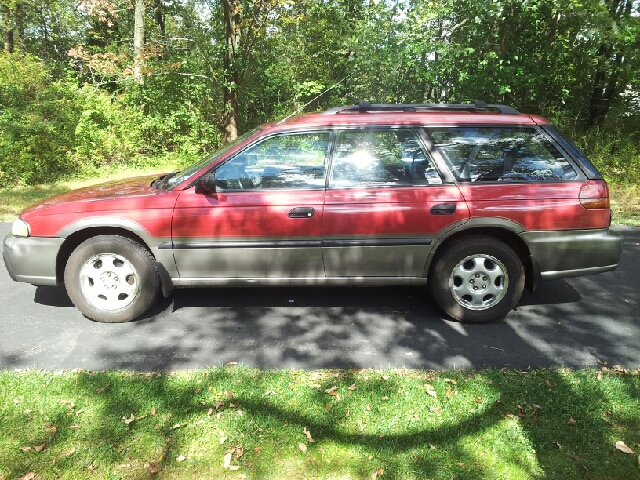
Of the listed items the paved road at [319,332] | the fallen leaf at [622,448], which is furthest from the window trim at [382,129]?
the fallen leaf at [622,448]

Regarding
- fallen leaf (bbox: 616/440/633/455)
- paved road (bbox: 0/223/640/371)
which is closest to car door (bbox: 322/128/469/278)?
paved road (bbox: 0/223/640/371)

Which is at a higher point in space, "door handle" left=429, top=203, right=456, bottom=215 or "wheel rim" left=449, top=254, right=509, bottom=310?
"door handle" left=429, top=203, right=456, bottom=215

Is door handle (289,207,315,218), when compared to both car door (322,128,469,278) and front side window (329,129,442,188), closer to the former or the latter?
car door (322,128,469,278)

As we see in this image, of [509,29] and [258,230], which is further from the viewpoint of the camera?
[509,29]

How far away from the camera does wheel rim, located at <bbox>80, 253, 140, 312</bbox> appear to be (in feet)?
13.0

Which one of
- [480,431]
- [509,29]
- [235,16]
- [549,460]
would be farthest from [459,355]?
[235,16]

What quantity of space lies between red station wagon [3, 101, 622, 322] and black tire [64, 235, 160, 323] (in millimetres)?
12

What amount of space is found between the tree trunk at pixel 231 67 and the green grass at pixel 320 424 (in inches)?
417

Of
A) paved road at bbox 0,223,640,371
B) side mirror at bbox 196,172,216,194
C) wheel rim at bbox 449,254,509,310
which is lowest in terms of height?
paved road at bbox 0,223,640,371

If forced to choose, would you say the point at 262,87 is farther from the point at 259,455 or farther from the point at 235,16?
the point at 259,455

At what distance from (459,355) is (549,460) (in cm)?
112

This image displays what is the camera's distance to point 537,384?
3.12 metres

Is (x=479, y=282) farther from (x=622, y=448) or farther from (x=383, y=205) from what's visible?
(x=622, y=448)

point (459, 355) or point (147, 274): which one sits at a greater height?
point (147, 274)
